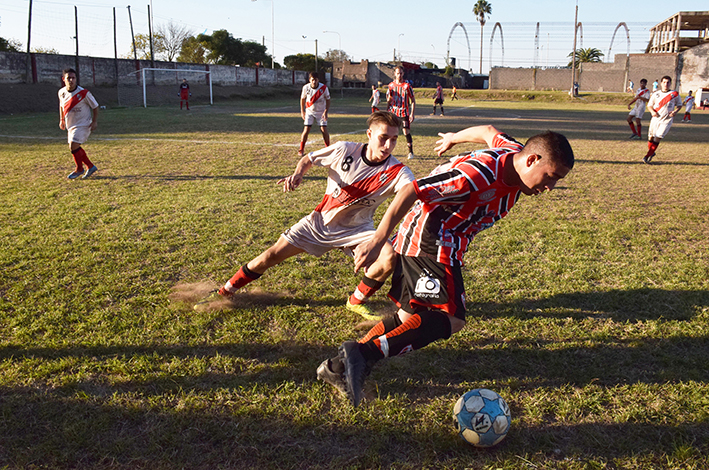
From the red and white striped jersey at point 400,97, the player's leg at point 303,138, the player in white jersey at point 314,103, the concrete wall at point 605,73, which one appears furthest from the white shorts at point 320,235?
the concrete wall at point 605,73

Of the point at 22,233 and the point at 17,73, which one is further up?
the point at 17,73

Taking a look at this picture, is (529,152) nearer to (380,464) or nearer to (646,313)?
(380,464)

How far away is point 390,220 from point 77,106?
8564 mm

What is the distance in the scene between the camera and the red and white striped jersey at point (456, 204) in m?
2.57

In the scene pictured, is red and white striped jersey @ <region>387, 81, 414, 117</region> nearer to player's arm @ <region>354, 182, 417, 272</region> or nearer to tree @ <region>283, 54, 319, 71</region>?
player's arm @ <region>354, 182, 417, 272</region>

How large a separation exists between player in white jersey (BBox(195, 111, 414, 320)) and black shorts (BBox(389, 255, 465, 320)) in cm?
59

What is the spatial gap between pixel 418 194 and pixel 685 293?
124 inches

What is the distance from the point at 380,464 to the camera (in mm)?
2326

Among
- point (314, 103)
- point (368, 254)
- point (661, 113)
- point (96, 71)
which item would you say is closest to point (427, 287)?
point (368, 254)

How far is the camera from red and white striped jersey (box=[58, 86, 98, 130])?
885 cm

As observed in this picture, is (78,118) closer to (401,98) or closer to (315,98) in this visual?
(315,98)

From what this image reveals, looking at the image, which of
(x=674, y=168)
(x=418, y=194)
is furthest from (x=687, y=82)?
(x=418, y=194)

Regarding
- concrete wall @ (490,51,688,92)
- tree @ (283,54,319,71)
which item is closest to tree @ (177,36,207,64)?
tree @ (283,54,319,71)

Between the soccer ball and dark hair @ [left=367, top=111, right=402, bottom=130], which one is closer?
the soccer ball
